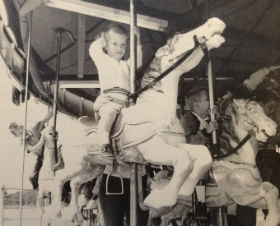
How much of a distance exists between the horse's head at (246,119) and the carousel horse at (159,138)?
0.63 feet

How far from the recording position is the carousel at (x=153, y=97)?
187 cm

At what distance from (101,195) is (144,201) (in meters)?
0.21

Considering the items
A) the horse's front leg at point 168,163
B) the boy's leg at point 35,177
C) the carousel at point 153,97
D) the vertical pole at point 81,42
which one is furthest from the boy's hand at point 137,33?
the boy's leg at point 35,177

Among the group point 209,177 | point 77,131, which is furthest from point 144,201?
point 77,131

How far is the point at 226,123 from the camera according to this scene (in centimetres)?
194

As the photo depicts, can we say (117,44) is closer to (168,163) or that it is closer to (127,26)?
(127,26)

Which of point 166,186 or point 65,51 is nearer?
point 166,186

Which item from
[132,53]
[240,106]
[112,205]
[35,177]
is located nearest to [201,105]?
[240,106]

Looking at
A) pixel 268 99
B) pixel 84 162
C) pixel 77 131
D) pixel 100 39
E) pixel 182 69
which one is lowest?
pixel 84 162

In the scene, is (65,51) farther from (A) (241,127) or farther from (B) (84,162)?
(A) (241,127)

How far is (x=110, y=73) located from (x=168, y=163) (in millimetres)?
517

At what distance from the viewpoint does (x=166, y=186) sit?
6.08 ft

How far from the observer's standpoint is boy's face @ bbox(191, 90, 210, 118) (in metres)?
1.94

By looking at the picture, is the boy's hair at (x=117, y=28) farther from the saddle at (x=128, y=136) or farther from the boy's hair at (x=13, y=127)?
the boy's hair at (x=13, y=127)
